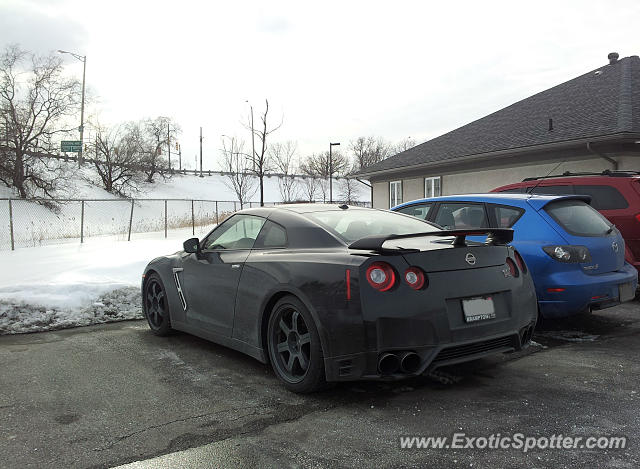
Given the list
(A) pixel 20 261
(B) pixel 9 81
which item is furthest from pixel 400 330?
(B) pixel 9 81

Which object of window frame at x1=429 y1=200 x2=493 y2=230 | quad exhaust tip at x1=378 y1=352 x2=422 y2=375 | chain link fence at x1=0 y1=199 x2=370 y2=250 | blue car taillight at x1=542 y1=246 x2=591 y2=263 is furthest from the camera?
chain link fence at x1=0 y1=199 x2=370 y2=250

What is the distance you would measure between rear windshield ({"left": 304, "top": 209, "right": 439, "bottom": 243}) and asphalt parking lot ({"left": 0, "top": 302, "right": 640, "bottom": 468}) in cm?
116

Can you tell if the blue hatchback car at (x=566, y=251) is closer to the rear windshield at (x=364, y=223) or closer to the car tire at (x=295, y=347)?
the rear windshield at (x=364, y=223)

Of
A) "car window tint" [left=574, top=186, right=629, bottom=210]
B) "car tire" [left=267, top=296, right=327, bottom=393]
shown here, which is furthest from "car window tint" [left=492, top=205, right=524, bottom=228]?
"car tire" [left=267, top=296, right=327, bottom=393]

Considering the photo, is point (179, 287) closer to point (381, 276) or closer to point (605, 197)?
point (381, 276)

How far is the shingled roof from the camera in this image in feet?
43.4

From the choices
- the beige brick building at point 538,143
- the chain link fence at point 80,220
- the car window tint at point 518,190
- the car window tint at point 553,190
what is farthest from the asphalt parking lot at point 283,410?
the chain link fence at point 80,220

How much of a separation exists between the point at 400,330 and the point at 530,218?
2776 mm

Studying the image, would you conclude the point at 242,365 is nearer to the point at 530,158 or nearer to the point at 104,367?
the point at 104,367

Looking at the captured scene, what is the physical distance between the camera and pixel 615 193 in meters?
6.70

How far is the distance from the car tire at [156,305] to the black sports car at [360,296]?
100 cm

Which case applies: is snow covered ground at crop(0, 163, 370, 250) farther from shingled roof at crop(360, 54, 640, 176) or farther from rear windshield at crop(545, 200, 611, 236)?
rear windshield at crop(545, 200, 611, 236)

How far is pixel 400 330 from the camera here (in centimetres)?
336

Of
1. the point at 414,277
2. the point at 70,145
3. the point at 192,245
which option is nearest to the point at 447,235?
the point at 414,277
